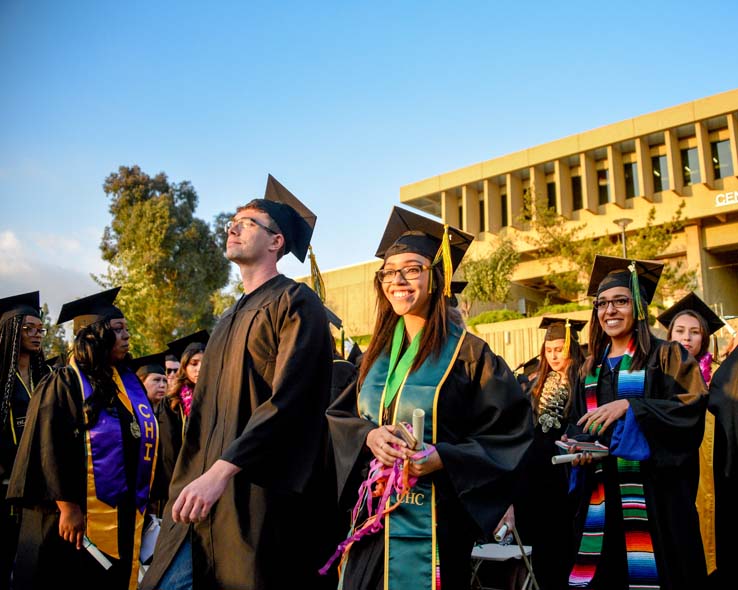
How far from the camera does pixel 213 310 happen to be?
2897 centimetres

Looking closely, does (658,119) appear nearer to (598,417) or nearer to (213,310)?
(213,310)

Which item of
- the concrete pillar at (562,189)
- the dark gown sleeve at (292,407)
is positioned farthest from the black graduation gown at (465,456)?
the concrete pillar at (562,189)

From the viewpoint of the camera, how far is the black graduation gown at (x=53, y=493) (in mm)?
3895

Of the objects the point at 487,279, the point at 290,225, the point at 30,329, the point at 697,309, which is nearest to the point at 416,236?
the point at 290,225

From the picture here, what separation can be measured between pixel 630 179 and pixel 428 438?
105 ft

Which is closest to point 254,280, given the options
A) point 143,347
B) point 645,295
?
point 645,295

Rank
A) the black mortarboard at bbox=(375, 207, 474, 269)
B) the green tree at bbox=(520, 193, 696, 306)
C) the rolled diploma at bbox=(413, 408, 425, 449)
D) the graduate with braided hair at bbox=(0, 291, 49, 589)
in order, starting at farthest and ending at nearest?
the green tree at bbox=(520, 193, 696, 306)
the graduate with braided hair at bbox=(0, 291, 49, 589)
the black mortarboard at bbox=(375, 207, 474, 269)
the rolled diploma at bbox=(413, 408, 425, 449)

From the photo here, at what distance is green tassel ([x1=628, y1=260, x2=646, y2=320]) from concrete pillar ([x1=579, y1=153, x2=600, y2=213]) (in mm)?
28593

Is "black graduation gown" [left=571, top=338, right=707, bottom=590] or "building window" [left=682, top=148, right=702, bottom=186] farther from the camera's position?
"building window" [left=682, top=148, right=702, bottom=186]

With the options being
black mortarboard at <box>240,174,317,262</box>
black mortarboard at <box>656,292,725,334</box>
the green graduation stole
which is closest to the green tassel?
the green graduation stole

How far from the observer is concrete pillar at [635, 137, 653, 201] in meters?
30.1

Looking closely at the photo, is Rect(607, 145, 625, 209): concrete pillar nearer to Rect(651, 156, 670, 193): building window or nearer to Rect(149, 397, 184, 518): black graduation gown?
Rect(651, 156, 670, 193): building window

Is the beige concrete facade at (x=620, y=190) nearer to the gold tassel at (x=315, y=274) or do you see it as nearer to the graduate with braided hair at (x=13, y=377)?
the gold tassel at (x=315, y=274)

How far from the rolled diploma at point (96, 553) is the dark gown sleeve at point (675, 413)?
3.13m
